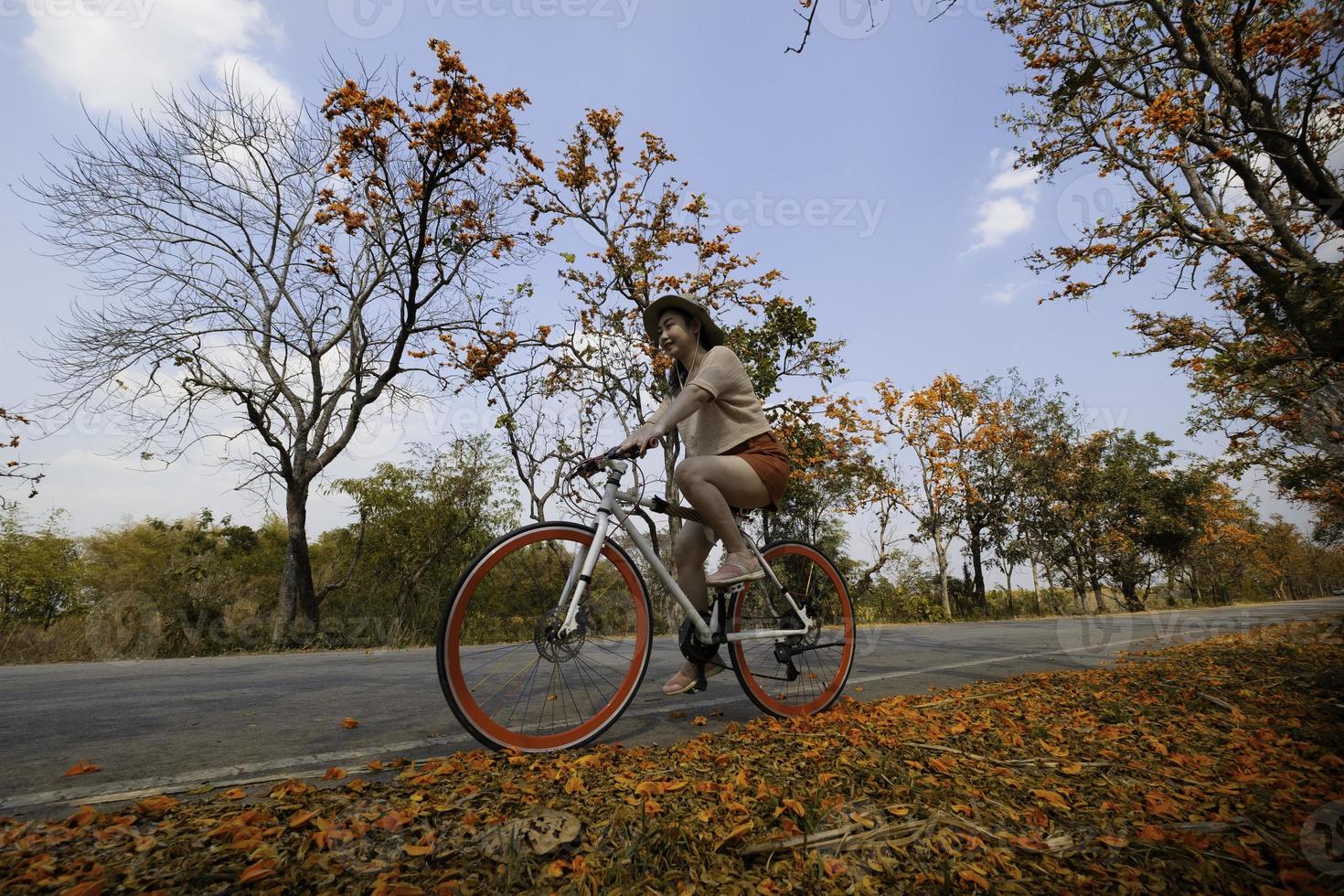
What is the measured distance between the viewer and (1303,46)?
21.0 feet

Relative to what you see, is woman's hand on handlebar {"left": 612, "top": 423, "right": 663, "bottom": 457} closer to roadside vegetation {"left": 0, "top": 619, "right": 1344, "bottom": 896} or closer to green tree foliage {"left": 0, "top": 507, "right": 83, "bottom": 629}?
roadside vegetation {"left": 0, "top": 619, "right": 1344, "bottom": 896}

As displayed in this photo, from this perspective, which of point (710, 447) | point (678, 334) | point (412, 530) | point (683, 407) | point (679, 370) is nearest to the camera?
point (683, 407)

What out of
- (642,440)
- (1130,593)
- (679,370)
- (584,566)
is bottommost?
(1130,593)

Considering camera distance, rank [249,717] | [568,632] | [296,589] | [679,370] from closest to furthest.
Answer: [568,632]
[249,717]
[679,370]
[296,589]

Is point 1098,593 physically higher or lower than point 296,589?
lower

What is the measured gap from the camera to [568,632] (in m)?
2.40

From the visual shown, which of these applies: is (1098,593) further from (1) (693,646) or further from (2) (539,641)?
(2) (539,641)

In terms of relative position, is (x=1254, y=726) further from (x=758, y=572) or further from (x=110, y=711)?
(x=110, y=711)

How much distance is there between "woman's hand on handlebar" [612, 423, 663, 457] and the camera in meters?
2.56

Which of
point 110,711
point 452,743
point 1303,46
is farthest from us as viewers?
point 1303,46

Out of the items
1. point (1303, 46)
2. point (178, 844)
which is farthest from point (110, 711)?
point (1303, 46)

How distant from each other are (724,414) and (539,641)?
141 centimetres

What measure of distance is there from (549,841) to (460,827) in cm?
23

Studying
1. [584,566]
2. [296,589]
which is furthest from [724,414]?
[296,589]
